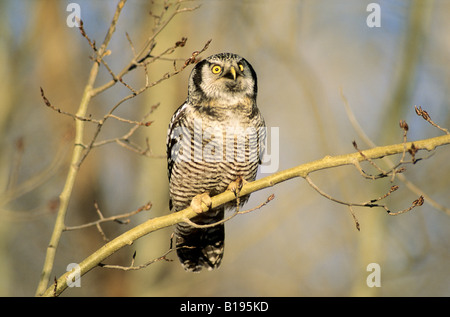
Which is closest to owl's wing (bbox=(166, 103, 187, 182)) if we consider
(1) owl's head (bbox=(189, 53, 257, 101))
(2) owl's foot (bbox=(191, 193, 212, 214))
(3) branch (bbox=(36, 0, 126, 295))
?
(1) owl's head (bbox=(189, 53, 257, 101))

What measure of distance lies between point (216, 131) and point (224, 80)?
0.58 meters

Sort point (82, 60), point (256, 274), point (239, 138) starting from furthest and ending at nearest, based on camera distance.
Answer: point (82, 60)
point (256, 274)
point (239, 138)

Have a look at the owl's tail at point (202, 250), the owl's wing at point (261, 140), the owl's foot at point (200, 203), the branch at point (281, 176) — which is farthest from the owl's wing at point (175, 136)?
the branch at point (281, 176)

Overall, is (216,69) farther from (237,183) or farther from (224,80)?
(237,183)

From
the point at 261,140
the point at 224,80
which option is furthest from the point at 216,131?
the point at 261,140

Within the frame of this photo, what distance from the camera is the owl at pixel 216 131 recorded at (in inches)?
203

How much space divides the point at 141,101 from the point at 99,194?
229cm

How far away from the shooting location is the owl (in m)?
5.16

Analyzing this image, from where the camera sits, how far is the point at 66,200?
12.8 feet

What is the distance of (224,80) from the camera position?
527 centimetres

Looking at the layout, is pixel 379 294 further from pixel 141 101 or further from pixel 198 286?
pixel 141 101

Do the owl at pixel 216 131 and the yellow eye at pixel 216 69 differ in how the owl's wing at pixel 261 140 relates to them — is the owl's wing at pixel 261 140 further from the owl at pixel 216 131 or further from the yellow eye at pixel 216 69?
the yellow eye at pixel 216 69

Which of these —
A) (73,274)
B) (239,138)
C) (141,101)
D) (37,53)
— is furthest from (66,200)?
(37,53)

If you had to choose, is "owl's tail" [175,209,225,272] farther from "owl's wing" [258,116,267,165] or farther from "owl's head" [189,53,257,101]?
"owl's head" [189,53,257,101]
